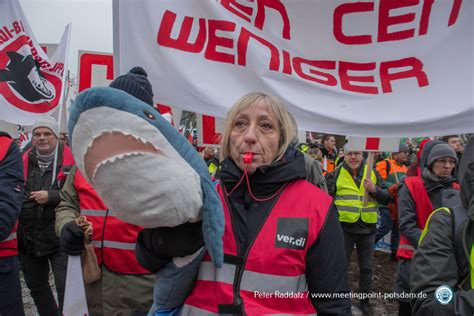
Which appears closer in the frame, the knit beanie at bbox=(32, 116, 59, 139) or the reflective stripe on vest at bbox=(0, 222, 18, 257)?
the reflective stripe on vest at bbox=(0, 222, 18, 257)

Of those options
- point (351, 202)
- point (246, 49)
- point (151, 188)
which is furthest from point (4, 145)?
point (351, 202)

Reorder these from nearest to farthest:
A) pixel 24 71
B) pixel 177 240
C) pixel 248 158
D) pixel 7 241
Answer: pixel 177 240
pixel 248 158
pixel 7 241
pixel 24 71

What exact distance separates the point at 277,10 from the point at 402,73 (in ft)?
2.67

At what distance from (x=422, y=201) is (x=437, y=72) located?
1552mm

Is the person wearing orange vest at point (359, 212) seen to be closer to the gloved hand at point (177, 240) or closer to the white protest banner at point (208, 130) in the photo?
the white protest banner at point (208, 130)

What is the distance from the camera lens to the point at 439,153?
3211mm

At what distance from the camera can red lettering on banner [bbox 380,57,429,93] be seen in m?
2.08

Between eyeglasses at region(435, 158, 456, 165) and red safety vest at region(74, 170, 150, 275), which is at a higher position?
eyeglasses at region(435, 158, 456, 165)

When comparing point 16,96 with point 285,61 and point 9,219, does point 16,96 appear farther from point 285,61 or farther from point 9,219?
point 285,61

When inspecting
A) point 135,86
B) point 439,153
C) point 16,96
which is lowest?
point 439,153

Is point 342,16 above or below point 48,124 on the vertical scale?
above

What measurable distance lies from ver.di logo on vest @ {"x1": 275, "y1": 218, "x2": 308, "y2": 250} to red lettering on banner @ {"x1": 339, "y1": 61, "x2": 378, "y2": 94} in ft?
3.58

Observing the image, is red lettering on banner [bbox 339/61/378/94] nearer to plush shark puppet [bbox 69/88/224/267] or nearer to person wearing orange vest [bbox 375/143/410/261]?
plush shark puppet [bbox 69/88/224/267]

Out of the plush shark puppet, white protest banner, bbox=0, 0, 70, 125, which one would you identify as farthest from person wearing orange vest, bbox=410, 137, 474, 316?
white protest banner, bbox=0, 0, 70, 125
